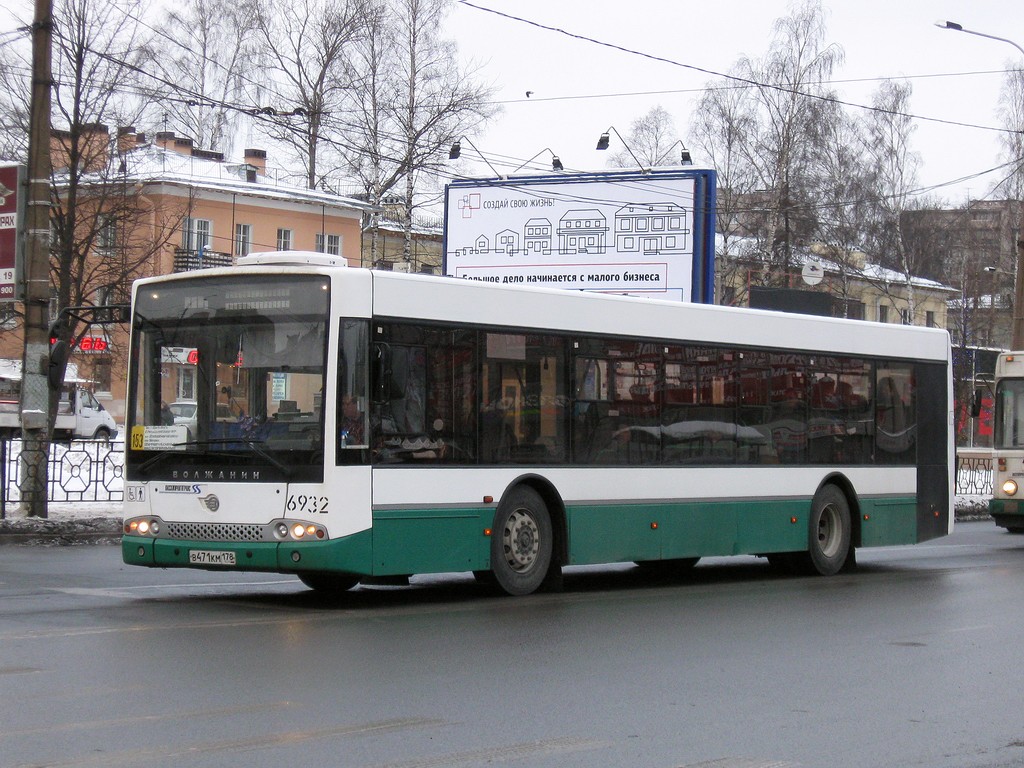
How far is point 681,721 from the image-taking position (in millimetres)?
7848

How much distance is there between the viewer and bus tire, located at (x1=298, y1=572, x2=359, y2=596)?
43.5 ft

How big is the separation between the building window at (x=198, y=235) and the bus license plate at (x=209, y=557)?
46.0 meters

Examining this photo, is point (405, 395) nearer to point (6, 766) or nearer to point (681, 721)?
point (681, 721)

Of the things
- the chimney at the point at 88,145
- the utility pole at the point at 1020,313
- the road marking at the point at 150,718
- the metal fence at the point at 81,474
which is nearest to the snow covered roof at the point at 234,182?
the chimney at the point at 88,145

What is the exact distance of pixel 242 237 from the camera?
60.4 meters

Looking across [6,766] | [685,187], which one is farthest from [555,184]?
[6,766]

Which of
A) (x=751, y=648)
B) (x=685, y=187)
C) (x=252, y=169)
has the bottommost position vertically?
(x=751, y=648)

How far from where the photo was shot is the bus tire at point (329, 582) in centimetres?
1326

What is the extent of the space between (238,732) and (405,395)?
5.56 m

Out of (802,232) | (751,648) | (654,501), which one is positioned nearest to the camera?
(751,648)

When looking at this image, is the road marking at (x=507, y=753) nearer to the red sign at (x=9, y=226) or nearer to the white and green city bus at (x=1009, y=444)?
the red sign at (x=9, y=226)

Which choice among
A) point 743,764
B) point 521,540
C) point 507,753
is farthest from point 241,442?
point 743,764

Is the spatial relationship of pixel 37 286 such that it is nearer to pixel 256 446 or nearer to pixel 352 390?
pixel 256 446

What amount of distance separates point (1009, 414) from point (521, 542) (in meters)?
12.9
